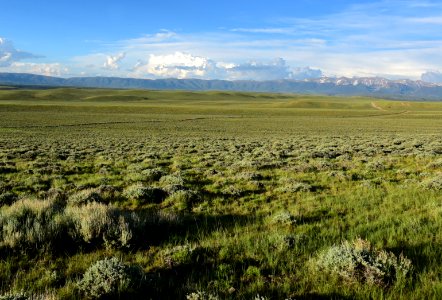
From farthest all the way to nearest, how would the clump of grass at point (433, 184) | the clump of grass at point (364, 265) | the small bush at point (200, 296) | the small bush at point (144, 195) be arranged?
1. the clump of grass at point (433, 184)
2. the small bush at point (144, 195)
3. the clump of grass at point (364, 265)
4. the small bush at point (200, 296)

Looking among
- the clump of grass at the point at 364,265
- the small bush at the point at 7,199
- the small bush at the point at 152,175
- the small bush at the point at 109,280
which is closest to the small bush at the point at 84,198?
the small bush at the point at 7,199

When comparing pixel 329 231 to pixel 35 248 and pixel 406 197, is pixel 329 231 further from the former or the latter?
pixel 35 248

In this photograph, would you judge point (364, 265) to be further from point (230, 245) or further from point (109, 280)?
point (109, 280)

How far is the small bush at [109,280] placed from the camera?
426 centimetres

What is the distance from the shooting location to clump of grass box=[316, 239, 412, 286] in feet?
14.8

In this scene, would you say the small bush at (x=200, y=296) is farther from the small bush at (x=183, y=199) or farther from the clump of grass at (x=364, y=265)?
the small bush at (x=183, y=199)

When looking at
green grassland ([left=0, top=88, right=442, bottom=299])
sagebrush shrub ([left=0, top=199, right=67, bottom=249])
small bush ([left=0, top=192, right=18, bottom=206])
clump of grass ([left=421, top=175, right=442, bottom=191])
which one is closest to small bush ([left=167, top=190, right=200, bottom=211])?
A: green grassland ([left=0, top=88, right=442, bottom=299])

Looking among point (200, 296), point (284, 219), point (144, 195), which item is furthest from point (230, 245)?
point (144, 195)

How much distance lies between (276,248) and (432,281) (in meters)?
2.20

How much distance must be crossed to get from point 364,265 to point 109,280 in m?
3.33

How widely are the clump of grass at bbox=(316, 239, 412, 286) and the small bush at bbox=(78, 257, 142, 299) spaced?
2.55 metres

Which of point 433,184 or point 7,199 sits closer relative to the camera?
point 7,199

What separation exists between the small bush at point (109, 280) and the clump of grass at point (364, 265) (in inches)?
100

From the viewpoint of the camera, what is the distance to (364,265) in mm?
4695
